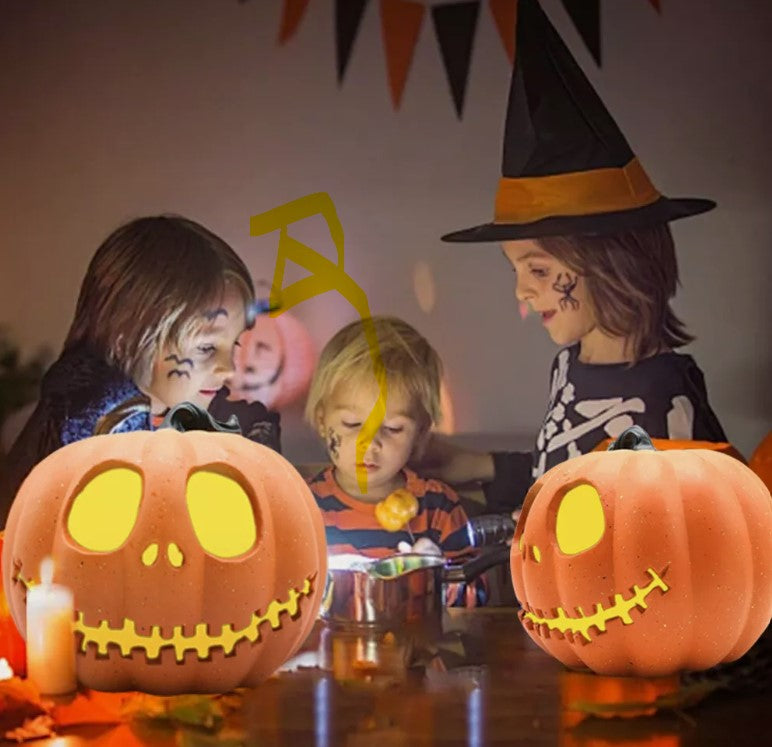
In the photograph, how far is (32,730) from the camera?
1.26 metres

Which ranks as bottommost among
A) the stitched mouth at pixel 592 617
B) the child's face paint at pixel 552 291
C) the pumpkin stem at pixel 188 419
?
the stitched mouth at pixel 592 617

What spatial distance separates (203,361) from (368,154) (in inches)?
23.7

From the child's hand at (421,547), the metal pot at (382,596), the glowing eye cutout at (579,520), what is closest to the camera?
the glowing eye cutout at (579,520)

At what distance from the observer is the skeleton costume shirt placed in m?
2.34

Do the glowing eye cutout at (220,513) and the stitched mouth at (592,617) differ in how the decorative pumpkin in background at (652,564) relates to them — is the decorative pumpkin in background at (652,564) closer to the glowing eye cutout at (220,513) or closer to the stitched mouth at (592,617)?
the stitched mouth at (592,617)

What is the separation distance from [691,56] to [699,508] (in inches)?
51.9

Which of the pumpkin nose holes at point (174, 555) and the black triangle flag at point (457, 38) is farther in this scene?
the black triangle flag at point (457, 38)

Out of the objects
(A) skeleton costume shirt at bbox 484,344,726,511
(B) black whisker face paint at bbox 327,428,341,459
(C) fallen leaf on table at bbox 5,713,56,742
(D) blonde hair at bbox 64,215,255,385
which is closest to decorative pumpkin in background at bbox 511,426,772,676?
(C) fallen leaf on table at bbox 5,713,56,742

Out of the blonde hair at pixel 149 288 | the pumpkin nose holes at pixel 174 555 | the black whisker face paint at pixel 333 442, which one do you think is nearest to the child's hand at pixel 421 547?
the black whisker face paint at pixel 333 442

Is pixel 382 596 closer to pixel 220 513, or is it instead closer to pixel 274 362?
pixel 220 513

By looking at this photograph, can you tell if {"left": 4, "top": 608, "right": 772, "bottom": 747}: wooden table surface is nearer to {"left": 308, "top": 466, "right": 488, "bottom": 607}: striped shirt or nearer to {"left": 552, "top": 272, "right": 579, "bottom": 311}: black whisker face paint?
{"left": 308, "top": 466, "right": 488, "bottom": 607}: striped shirt

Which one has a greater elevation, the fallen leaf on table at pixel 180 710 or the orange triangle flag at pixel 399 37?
the orange triangle flag at pixel 399 37

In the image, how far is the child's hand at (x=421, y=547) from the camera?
2.31m

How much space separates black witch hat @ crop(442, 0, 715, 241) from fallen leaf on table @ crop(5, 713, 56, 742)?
1428 millimetres
